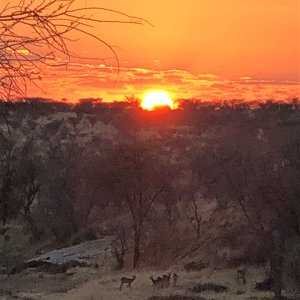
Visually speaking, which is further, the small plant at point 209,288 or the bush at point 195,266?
the bush at point 195,266

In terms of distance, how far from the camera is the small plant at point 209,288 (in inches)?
892

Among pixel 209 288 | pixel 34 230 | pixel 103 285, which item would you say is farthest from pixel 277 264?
pixel 34 230

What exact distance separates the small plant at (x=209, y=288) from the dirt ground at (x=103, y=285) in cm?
23

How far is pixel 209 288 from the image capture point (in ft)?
75.5

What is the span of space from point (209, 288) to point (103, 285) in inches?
177

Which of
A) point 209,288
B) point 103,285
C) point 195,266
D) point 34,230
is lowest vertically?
point 34,230

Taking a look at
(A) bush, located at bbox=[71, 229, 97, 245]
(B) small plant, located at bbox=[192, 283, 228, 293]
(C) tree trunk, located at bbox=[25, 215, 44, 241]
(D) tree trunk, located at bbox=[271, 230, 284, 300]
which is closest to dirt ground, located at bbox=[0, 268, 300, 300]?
(B) small plant, located at bbox=[192, 283, 228, 293]

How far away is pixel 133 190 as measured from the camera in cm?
3341

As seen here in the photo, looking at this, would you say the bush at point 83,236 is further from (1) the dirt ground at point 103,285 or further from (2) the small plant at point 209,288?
(2) the small plant at point 209,288

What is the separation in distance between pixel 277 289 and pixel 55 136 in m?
59.3

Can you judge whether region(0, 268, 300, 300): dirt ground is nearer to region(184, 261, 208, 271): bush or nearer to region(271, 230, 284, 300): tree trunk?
region(271, 230, 284, 300): tree trunk

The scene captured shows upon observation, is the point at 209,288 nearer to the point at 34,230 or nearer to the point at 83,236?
the point at 83,236

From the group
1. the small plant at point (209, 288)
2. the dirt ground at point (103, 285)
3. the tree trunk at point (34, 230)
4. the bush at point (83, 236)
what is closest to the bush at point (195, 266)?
the dirt ground at point (103, 285)

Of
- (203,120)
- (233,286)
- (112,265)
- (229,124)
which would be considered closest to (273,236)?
(233,286)
